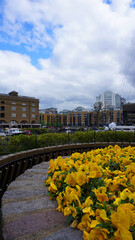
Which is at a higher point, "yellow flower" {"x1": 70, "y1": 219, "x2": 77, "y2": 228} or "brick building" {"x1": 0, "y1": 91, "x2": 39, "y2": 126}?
"brick building" {"x1": 0, "y1": 91, "x2": 39, "y2": 126}

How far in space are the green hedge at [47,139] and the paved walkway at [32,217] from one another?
9.75 feet

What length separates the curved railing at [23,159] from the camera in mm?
2832

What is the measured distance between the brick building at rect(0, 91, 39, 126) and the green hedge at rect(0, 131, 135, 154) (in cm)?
5336

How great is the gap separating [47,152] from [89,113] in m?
120

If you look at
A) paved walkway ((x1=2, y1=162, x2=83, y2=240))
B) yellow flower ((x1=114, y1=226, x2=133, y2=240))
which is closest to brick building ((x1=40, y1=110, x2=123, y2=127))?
paved walkway ((x1=2, y1=162, x2=83, y2=240))

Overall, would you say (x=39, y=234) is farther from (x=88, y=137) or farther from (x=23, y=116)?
(x=23, y=116)

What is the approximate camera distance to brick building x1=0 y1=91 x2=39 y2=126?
5722cm

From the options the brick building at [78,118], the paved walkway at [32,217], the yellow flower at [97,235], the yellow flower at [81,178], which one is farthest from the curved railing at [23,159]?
the brick building at [78,118]

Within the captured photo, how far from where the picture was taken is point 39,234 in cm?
110

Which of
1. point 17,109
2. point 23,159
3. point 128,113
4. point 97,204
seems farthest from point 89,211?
point 17,109

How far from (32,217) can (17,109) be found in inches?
2451

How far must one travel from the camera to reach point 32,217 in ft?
4.26

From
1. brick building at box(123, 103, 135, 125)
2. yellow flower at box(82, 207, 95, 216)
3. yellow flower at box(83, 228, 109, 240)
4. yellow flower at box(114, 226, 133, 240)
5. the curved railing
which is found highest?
brick building at box(123, 103, 135, 125)

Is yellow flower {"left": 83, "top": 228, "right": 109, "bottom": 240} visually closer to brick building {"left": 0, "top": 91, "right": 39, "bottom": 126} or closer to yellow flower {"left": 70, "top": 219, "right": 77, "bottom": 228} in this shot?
yellow flower {"left": 70, "top": 219, "right": 77, "bottom": 228}
